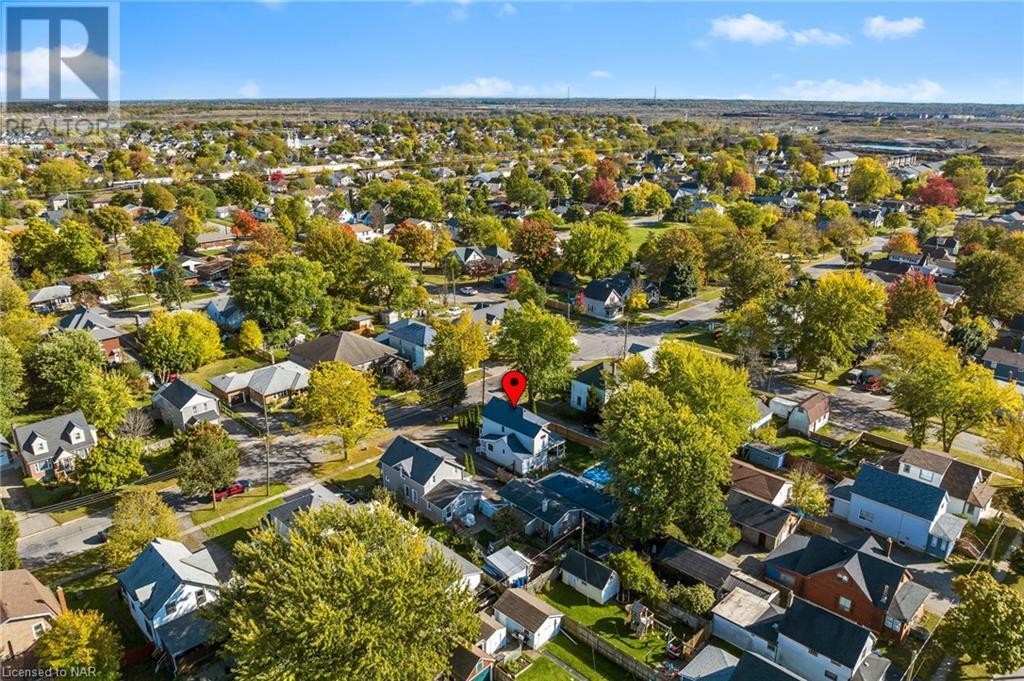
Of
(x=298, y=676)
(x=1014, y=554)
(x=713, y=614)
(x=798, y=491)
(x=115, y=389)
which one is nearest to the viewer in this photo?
(x=298, y=676)

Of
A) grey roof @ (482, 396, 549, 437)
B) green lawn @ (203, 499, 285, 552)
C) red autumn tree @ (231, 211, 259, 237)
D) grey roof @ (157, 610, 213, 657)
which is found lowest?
grey roof @ (157, 610, 213, 657)

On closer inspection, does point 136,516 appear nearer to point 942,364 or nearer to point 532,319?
point 532,319

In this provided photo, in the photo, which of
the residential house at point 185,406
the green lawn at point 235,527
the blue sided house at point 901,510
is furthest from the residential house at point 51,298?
the blue sided house at point 901,510

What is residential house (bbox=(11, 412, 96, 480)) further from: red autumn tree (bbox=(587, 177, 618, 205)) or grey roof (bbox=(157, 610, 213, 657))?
red autumn tree (bbox=(587, 177, 618, 205))

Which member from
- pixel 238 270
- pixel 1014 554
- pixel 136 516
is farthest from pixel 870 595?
pixel 238 270

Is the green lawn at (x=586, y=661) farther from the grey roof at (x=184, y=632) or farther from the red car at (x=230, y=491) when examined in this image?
the red car at (x=230, y=491)

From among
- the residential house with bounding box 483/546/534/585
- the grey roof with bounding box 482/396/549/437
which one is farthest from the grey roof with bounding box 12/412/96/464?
the residential house with bounding box 483/546/534/585
